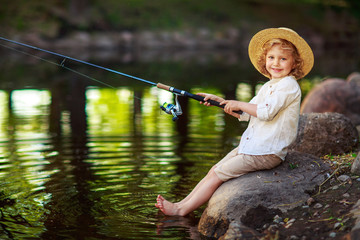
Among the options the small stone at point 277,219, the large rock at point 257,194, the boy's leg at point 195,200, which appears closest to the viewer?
the small stone at point 277,219

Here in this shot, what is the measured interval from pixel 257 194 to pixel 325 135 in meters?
1.94

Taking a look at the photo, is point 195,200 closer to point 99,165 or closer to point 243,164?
point 243,164

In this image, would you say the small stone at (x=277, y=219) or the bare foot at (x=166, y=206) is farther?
the bare foot at (x=166, y=206)

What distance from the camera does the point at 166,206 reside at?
4910 millimetres

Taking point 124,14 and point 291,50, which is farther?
point 124,14

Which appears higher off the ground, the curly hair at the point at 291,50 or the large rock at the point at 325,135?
the curly hair at the point at 291,50

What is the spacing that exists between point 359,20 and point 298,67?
39.0 m

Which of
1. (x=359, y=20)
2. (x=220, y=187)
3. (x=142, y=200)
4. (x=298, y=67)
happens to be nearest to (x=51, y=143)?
(x=142, y=200)

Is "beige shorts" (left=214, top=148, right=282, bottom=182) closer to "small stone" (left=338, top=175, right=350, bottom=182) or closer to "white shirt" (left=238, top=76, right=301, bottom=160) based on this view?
"white shirt" (left=238, top=76, right=301, bottom=160)

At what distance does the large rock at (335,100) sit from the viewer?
9406mm

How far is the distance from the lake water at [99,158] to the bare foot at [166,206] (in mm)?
77

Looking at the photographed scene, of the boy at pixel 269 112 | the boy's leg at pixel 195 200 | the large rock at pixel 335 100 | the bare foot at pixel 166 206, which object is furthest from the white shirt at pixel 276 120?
the large rock at pixel 335 100

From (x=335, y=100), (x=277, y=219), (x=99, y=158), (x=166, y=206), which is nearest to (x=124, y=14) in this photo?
(x=335, y=100)

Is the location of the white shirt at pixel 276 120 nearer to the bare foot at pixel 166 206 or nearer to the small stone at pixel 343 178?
the small stone at pixel 343 178
